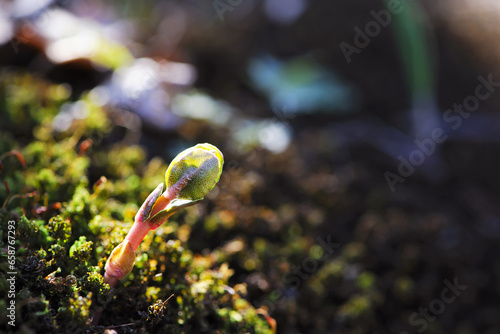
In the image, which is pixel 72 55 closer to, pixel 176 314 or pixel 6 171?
pixel 6 171

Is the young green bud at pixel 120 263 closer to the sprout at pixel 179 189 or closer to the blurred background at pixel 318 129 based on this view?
the sprout at pixel 179 189

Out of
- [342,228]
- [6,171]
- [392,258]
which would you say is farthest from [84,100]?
[392,258]

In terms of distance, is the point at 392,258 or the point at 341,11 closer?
the point at 392,258

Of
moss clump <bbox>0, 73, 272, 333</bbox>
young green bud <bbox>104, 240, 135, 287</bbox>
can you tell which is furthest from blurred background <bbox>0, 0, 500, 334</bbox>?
young green bud <bbox>104, 240, 135, 287</bbox>

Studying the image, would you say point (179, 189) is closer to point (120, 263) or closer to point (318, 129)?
point (120, 263)

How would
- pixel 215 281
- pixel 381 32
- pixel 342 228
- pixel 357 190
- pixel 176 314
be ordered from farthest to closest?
pixel 381 32
pixel 357 190
pixel 342 228
pixel 215 281
pixel 176 314

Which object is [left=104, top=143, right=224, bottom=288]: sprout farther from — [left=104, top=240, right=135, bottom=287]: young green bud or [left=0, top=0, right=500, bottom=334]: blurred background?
[left=0, top=0, right=500, bottom=334]: blurred background
